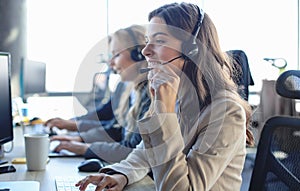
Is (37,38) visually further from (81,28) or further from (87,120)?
(87,120)

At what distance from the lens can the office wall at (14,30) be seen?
14.0 feet

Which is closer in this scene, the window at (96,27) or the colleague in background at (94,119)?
the colleague in background at (94,119)

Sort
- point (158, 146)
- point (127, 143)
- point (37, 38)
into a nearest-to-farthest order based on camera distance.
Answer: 1. point (158, 146)
2. point (127, 143)
3. point (37, 38)

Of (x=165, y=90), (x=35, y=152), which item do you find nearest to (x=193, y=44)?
(x=165, y=90)

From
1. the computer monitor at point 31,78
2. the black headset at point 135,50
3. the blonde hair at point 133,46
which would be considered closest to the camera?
the blonde hair at point 133,46

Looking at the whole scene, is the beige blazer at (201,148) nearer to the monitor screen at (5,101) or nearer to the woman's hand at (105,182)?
the woman's hand at (105,182)

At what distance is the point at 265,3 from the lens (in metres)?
5.25

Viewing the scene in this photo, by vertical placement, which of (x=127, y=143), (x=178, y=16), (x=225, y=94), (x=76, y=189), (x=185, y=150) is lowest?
(x=127, y=143)

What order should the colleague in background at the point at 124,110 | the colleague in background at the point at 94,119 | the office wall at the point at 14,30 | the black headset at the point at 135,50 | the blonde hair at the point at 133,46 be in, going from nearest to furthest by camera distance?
the colleague in background at the point at 124,110 < the blonde hair at the point at 133,46 < the black headset at the point at 135,50 < the colleague in background at the point at 94,119 < the office wall at the point at 14,30

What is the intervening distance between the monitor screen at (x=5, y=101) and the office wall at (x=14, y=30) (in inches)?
110

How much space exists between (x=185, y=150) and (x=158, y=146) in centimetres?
11

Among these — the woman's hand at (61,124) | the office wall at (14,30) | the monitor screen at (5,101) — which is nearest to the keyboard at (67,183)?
the monitor screen at (5,101)

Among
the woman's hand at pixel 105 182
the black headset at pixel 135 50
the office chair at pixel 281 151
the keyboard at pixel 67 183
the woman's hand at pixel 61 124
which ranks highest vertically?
the black headset at pixel 135 50

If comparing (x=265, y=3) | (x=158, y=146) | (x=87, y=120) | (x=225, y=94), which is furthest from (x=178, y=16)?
(x=265, y=3)
